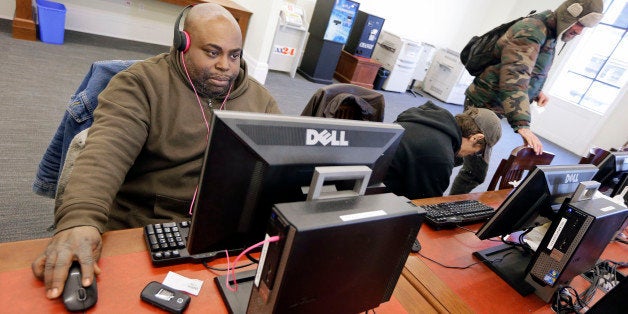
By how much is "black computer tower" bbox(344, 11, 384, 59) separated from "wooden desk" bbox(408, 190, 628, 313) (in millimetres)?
4584

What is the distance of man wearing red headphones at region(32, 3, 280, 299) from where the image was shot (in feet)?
3.45

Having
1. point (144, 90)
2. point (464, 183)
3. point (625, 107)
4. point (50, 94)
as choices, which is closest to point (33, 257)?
point (144, 90)

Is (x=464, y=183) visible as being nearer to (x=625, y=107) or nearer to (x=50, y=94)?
(x=50, y=94)

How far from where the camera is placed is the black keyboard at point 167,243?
0.86 meters

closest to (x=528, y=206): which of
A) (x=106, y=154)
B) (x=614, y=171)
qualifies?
→ (x=614, y=171)

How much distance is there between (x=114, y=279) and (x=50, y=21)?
394cm

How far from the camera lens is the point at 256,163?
651 mm

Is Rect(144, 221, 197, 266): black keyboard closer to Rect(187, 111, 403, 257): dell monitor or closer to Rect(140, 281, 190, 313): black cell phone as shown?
Rect(140, 281, 190, 313): black cell phone

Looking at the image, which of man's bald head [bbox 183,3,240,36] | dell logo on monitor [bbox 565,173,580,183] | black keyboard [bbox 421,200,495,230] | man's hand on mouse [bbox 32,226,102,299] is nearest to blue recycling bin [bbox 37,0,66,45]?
man's bald head [bbox 183,3,240,36]

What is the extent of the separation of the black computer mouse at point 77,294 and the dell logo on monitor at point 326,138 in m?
0.51

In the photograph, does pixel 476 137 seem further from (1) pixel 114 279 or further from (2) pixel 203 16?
(1) pixel 114 279

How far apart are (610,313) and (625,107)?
637 cm

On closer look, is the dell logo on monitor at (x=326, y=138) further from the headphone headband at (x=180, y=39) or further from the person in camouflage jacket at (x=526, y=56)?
the person in camouflage jacket at (x=526, y=56)

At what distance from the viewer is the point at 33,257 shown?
2.55 feet
